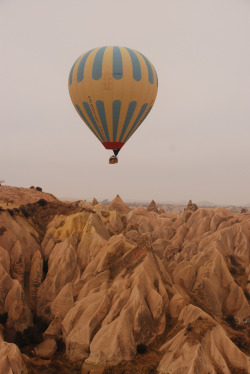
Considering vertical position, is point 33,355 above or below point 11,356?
below

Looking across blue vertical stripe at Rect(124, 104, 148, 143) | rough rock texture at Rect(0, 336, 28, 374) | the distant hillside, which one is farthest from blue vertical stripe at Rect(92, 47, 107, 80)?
rough rock texture at Rect(0, 336, 28, 374)

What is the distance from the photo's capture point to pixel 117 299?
3045cm

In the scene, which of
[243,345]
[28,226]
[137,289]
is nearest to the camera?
[243,345]

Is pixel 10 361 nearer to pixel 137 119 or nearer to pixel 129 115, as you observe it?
pixel 129 115

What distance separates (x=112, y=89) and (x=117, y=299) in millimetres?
23931

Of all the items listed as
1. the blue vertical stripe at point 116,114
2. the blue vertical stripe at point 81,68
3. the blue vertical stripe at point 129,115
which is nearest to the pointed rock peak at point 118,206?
the blue vertical stripe at point 129,115

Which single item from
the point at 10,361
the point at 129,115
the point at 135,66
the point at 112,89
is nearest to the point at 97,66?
the point at 112,89

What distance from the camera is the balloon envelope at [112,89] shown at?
1517 inches

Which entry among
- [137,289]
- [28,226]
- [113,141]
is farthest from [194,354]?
[28,226]

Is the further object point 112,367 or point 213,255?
point 213,255

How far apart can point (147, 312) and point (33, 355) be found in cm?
1155

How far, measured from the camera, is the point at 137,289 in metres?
29.9

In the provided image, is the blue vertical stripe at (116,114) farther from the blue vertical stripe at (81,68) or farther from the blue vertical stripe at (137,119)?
the blue vertical stripe at (81,68)

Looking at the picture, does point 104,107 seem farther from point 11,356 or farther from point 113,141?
point 11,356
